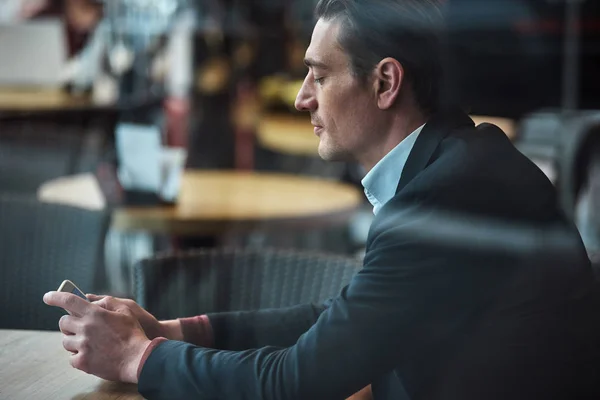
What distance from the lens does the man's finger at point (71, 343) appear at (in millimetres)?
1202

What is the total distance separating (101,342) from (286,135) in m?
3.99

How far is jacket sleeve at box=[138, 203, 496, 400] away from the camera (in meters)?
1.07

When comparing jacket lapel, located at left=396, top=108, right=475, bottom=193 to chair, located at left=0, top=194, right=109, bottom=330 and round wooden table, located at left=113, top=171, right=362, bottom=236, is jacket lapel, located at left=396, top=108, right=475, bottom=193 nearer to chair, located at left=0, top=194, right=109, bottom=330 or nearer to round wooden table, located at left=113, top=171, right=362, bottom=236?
chair, located at left=0, top=194, right=109, bottom=330

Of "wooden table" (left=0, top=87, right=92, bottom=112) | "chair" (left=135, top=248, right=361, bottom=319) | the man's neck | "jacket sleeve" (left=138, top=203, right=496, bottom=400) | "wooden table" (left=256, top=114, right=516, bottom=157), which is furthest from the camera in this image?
"wooden table" (left=0, top=87, right=92, bottom=112)

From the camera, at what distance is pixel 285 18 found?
5.03 metres

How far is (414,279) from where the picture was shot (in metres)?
1.07

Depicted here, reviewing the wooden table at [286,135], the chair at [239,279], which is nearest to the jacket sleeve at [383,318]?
the chair at [239,279]

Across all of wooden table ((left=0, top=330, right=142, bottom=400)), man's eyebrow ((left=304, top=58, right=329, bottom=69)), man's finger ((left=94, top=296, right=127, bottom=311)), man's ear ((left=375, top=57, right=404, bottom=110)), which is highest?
man's eyebrow ((left=304, top=58, right=329, bottom=69))

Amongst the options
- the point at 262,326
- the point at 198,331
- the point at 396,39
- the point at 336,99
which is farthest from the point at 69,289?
the point at 396,39

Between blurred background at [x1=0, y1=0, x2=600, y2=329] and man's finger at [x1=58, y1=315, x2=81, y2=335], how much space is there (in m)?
0.21

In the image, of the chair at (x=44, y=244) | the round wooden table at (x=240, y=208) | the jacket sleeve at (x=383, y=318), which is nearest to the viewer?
the jacket sleeve at (x=383, y=318)

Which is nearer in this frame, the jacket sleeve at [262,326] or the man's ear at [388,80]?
the man's ear at [388,80]

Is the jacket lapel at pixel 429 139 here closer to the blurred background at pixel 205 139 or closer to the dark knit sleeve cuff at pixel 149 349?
the blurred background at pixel 205 139

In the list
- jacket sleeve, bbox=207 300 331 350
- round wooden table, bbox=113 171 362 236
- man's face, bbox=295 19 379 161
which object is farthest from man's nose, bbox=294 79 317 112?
round wooden table, bbox=113 171 362 236
